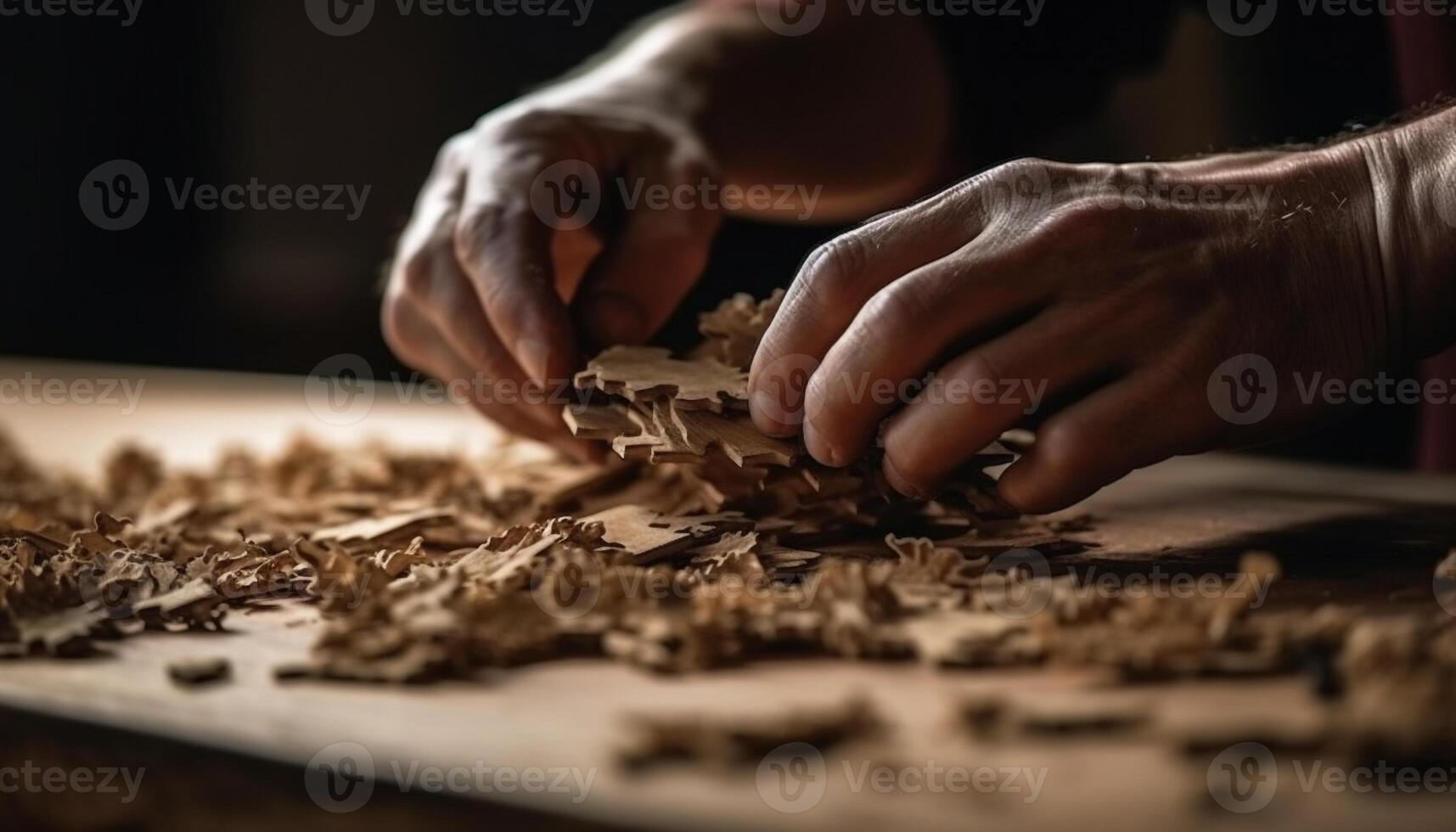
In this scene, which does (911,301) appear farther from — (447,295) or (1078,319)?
(447,295)

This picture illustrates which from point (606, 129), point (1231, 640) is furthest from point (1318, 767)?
point (606, 129)

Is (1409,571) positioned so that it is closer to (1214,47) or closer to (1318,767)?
(1318,767)

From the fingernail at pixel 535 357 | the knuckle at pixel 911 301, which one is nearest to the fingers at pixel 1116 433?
the knuckle at pixel 911 301

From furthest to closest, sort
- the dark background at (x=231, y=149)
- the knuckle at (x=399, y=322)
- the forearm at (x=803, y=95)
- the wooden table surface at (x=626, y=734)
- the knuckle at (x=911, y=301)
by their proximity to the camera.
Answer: the dark background at (x=231, y=149) < the forearm at (x=803, y=95) < the knuckle at (x=399, y=322) < the knuckle at (x=911, y=301) < the wooden table surface at (x=626, y=734)

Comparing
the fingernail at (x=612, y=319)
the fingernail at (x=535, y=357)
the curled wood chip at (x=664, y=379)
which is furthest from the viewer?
the fingernail at (x=612, y=319)

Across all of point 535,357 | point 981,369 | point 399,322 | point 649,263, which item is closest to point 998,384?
point 981,369

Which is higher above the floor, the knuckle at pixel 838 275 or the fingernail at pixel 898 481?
the knuckle at pixel 838 275

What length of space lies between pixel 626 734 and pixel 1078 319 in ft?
1.77

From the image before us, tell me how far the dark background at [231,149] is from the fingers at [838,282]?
2.71 metres

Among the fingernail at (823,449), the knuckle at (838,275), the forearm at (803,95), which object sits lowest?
the fingernail at (823,449)

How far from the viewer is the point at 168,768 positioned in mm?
752

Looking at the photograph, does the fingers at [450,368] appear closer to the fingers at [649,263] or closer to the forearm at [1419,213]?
the fingers at [649,263]

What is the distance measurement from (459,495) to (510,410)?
0.12m

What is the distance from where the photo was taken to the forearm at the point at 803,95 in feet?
6.46
